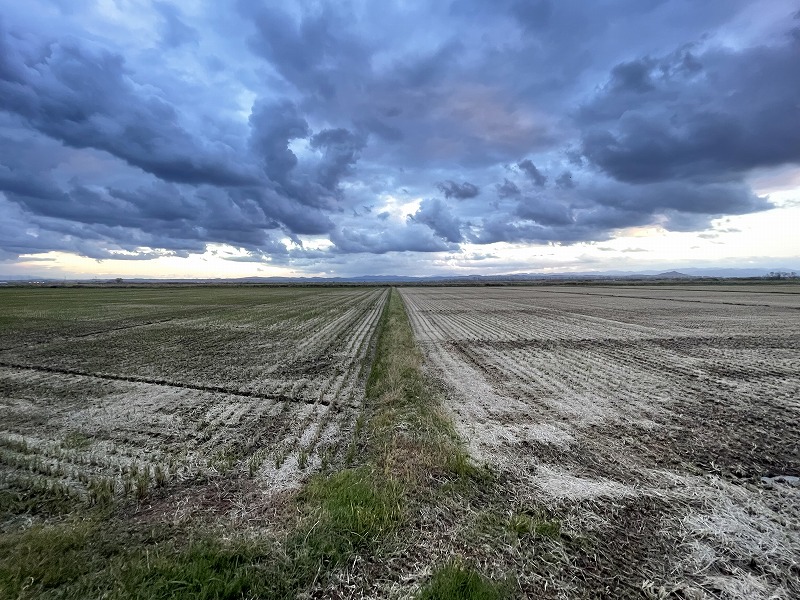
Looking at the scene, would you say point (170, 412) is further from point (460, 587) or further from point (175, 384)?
point (460, 587)

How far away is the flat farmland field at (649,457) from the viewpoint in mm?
4129

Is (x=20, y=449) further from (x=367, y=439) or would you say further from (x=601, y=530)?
(x=601, y=530)

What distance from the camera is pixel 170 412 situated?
30.0 ft

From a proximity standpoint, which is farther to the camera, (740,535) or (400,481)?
(400,481)

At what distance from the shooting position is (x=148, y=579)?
3.88 m

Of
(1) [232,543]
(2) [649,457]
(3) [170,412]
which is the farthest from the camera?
(3) [170,412]

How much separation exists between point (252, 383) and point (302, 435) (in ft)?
15.5

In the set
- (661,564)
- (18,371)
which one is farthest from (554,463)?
(18,371)

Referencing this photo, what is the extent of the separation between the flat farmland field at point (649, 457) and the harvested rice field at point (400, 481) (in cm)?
4

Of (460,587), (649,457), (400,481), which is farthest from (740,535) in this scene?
(400,481)

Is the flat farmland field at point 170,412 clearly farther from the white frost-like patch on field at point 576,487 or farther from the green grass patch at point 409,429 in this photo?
the white frost-like patch on field at point 576,487

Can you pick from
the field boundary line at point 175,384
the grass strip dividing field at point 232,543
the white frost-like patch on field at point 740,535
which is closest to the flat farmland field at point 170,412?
the field boundary line at point 175,384

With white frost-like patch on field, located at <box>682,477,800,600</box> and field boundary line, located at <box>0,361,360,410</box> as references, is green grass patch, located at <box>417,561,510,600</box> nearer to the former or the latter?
white frost-like patch on field, located at <box>682,477,800,600</box>

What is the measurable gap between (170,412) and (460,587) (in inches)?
314
